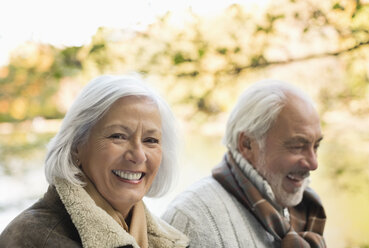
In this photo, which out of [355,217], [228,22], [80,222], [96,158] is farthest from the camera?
[355,217]

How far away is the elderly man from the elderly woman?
1.53ft

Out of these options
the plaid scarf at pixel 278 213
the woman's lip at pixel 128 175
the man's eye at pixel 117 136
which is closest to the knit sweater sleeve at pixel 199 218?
the plaid scarf at pixel 278 213

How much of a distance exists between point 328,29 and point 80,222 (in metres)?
2.46

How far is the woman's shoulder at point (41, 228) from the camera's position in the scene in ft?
4.42

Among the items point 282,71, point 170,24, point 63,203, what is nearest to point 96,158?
point 63,203

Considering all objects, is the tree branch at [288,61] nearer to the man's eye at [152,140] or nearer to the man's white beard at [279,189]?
the man's white beard at [279,189]

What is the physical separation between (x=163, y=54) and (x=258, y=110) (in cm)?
111

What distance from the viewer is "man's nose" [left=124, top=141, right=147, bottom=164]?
154cm

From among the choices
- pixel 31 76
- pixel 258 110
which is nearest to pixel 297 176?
pixel 258 110

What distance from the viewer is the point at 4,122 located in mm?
3158

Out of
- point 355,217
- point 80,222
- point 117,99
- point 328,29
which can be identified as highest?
point 328,29

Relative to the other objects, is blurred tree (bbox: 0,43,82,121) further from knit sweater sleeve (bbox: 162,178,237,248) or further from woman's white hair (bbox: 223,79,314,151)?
knit sweater sleeve (bbox: 162,178,237,248)

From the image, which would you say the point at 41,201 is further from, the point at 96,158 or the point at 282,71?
the point at 282,71

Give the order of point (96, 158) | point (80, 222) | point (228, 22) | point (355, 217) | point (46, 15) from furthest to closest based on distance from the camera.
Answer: point (355, 217) → point (228, 22) → point (46, 15) → point (96, 158) → point (80, 222)
